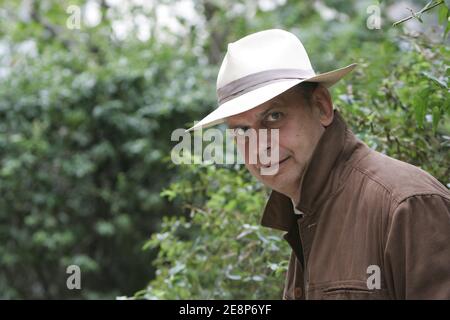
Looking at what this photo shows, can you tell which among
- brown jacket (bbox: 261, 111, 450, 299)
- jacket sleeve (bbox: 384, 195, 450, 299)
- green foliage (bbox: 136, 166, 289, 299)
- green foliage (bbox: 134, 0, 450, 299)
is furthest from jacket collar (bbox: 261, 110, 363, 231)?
green foliage (bbox: 136, 166, 289, 299)

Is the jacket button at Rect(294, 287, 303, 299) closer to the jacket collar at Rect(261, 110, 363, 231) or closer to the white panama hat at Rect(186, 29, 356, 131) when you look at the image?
the jacket collar at Rect(261, 110, 363, 231)

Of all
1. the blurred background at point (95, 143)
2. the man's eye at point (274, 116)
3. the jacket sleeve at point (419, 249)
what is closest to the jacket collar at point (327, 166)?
the man's eye at point (274, 116)

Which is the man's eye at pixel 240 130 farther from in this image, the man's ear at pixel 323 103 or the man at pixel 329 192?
the man's ear at pixel 323 103

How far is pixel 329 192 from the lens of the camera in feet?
6.95

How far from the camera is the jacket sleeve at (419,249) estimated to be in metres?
1.76

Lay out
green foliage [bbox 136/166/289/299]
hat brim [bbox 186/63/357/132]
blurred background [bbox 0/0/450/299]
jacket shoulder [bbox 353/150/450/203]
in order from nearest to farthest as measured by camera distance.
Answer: jacket shoulder [bbox 353/150/450/203]
hat brim [bbox 186/63/357/132]
green foliage [bbox 136/166/289/299]
blurred background [bbox 0/0/450/299]

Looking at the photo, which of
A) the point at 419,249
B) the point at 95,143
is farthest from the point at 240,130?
the point at 95,143

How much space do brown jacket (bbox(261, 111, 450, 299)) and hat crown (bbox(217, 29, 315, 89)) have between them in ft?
0.86

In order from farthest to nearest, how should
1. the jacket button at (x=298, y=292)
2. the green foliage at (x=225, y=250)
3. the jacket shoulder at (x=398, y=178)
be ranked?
1. the green foliage at (x=225, y=250)
2. the jacket button at (x=298, y=292)
3. the jacket shoulder at (x=398, y=178)

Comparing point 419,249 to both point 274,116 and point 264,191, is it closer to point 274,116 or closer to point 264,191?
point 274,116

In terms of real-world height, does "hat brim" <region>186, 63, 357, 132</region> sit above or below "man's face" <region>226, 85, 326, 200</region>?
above

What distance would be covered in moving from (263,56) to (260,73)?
82 millimetres

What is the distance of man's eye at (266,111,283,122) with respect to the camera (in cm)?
219

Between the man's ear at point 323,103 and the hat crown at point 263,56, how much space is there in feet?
0.27
